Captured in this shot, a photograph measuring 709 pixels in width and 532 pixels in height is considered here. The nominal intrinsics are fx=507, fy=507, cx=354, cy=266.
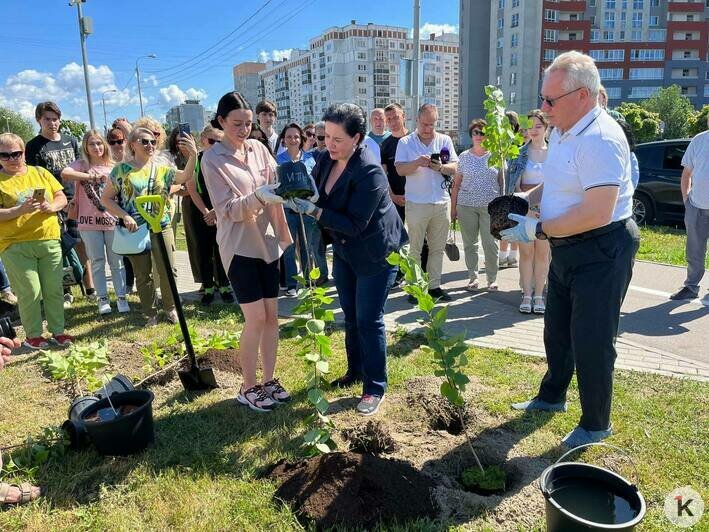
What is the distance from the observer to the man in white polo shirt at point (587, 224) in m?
2.47

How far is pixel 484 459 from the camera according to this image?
2.88m

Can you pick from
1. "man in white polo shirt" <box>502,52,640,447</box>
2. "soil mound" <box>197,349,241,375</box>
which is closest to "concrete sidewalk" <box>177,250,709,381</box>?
"soil mound" <box>197,349,241,375</box>

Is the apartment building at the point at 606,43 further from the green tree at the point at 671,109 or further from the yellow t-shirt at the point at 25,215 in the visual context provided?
the yellow t-shirt at the point at 25,215

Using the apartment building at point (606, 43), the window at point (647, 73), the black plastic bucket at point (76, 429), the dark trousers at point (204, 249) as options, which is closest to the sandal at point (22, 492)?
the black plastic bucket at point (76, 429)

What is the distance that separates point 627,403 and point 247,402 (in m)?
2.60

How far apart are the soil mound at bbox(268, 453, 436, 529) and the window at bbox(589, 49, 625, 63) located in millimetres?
77776

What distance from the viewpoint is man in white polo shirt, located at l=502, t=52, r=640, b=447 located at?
97.3 inches

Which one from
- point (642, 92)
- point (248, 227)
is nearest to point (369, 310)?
point (248, 227)

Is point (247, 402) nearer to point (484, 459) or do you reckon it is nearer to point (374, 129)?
point (484, 459)

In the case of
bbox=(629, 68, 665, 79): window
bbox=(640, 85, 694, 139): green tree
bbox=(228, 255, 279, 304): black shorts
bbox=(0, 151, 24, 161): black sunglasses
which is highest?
bbox=(629, 68, 665, 79): window

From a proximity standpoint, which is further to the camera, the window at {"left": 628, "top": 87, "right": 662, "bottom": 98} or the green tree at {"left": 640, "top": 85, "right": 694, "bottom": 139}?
the window at {"left": 628, "top": 87, "right": 662, "bottom": 98}

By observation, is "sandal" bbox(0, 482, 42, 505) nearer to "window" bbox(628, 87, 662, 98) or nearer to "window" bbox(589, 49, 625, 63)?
"window" bbox(589, 49, 625, 63)

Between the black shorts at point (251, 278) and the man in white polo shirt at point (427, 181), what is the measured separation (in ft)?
8.81

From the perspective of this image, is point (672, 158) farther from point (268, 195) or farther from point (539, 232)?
point (268, 195)
